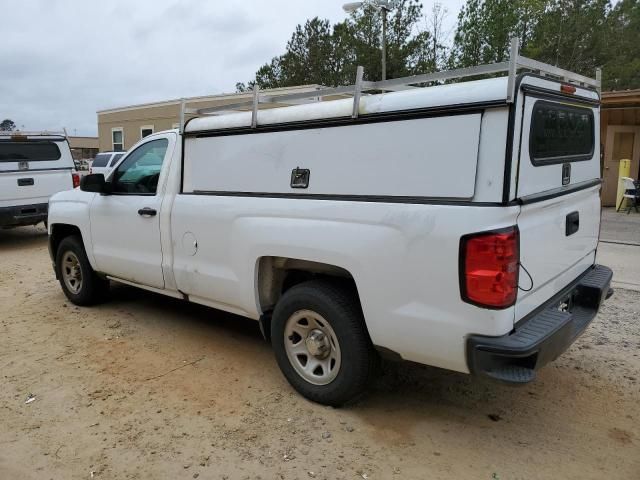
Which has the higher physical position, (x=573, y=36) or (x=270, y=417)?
(x=573, y=36)

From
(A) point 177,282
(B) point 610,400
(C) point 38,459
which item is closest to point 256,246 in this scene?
(A) point 177,282

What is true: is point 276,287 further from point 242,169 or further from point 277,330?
point 242,169

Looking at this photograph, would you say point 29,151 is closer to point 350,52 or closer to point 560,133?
point 560,133

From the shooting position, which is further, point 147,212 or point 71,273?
point 71,273

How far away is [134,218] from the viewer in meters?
4.79

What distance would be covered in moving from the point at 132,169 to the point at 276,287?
203cm

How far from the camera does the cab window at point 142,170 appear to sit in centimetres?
470

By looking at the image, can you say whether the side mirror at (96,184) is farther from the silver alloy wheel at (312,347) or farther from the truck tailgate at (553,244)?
the truck tailgate at (553,244)

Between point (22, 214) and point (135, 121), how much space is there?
2114 centimetres

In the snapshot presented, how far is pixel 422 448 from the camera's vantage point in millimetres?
3135

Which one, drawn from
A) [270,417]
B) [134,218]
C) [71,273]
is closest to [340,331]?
[270,417]

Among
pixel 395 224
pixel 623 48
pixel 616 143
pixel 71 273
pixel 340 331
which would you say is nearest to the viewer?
pixel 395 224

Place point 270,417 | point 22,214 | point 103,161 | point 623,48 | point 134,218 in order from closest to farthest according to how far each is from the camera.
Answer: point 270,417
point 134,218
point 22,214
point 103,161
point 623,48

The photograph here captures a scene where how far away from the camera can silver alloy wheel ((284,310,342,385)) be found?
3.47 meters
